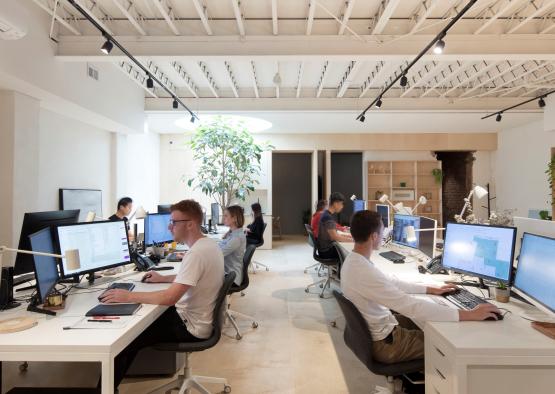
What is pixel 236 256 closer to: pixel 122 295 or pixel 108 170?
pixel 122 295

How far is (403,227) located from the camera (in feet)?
12.1

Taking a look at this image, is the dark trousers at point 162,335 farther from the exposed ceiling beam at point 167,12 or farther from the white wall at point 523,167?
the white wall at point 523,167

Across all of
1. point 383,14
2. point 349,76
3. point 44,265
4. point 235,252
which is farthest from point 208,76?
point 44,265

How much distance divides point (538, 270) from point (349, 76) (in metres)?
4.25

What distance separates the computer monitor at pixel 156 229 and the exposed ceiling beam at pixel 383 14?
3114mm

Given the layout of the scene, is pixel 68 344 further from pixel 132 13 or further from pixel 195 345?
pixel 132 13

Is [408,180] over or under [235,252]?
over

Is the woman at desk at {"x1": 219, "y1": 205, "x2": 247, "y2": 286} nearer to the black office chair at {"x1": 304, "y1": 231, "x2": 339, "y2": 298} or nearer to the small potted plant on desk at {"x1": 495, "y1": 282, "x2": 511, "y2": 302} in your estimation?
the black office chair at {"x1": 304, "y1": 231, "x2": 339, "y2": 298}

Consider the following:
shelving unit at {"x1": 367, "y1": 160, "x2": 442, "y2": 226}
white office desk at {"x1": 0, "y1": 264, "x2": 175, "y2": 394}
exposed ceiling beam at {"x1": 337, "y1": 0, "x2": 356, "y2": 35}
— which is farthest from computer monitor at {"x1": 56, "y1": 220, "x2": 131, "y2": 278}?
shelving unit at {"x1": 367, "y1": 160, "x2": 442, "y2": 226}

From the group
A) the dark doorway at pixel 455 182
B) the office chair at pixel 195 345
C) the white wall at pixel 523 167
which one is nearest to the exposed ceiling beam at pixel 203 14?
the office chair at pixel 195 345

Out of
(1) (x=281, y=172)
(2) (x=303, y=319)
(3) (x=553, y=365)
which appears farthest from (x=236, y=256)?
(1) (x=281, y=172)

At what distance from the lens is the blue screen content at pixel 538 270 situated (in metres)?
1.70

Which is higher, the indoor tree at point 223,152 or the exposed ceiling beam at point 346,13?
the exposed ceiling beam at point 346,13

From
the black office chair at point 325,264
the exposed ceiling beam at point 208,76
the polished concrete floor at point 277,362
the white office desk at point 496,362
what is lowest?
the polished concrete floor at point 277,362
